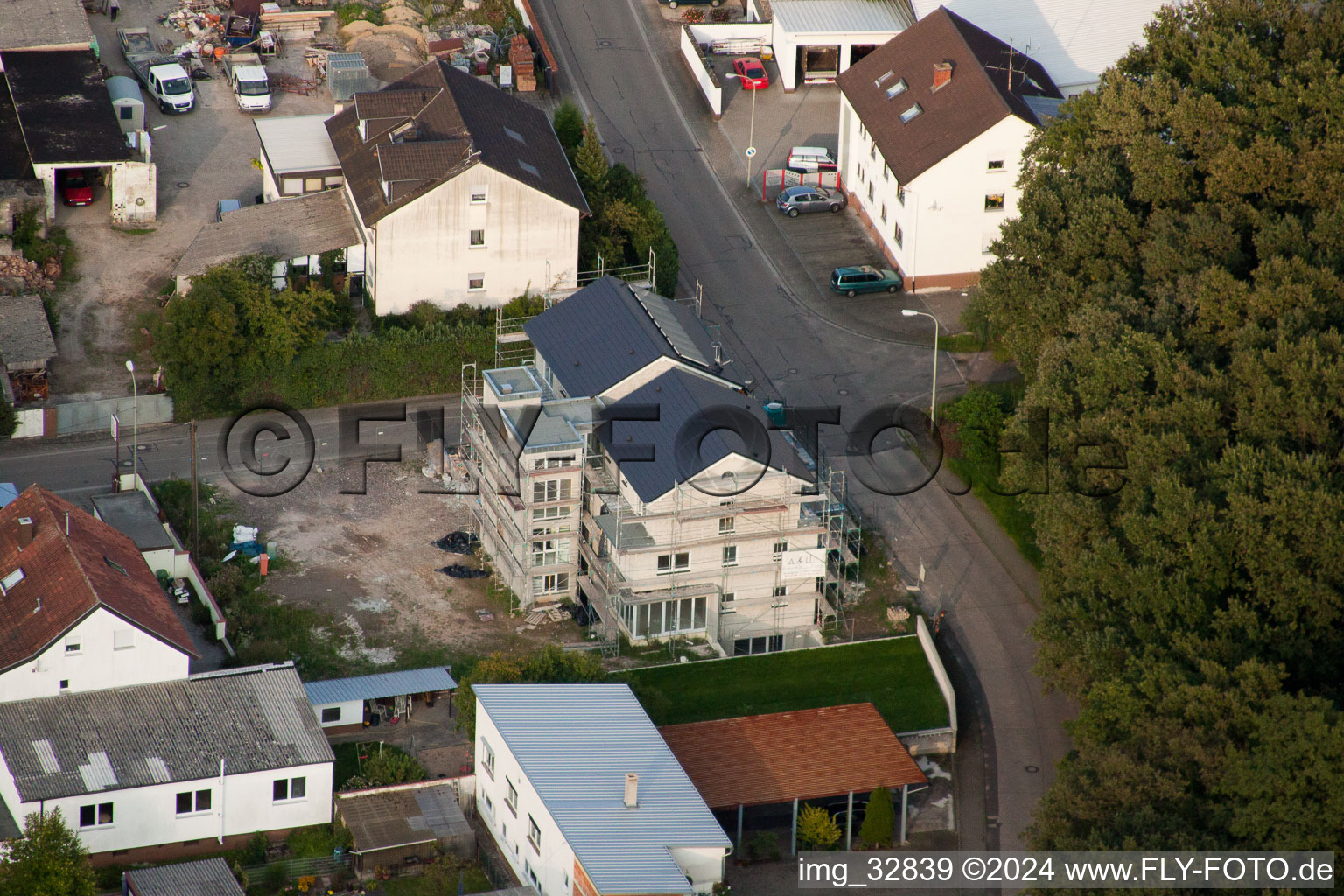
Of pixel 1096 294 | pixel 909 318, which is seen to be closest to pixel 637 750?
pixel 1096 294

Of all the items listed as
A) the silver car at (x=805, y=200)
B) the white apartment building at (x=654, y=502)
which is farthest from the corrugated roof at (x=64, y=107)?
the silver car at (x=805, y=200)

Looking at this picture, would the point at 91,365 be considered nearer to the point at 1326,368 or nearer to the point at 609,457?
the point at 609,457

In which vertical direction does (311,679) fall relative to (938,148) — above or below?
below

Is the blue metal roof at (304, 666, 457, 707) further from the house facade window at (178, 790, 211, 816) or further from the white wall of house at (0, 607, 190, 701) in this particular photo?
the house facade window at (178, 790, 211, 816)

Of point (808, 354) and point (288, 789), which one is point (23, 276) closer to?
point (288, 789)

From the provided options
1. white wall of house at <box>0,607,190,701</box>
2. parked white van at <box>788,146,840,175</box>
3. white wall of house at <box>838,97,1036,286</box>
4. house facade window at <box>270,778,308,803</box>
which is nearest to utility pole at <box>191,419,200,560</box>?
white wall of house at <box>0,607,190,701</box>

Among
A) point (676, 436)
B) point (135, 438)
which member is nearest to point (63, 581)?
point (135, 438)
